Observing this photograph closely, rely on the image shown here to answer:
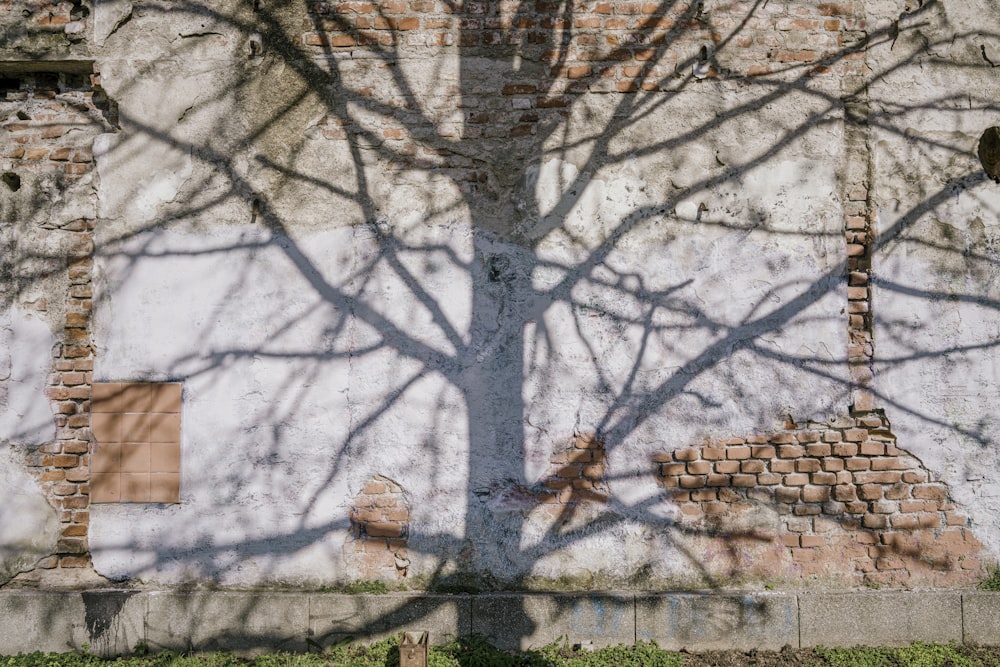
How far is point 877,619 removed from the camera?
3.51 metres

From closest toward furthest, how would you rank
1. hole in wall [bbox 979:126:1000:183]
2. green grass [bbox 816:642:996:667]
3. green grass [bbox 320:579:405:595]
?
1. green grass [bbox 816:642:996:667]
2. green grass [bbox 320:579:405:595]
3. hole in wall [bbox 979:126:1000:183]

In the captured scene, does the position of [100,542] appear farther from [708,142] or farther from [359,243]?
[708,142]

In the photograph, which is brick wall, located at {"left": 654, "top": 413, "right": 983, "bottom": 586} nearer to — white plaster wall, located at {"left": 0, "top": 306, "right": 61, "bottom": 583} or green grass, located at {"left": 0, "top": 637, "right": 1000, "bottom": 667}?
green grass, located at {"left": 0, "top": 637, "right": 1000, "bottom": 667}

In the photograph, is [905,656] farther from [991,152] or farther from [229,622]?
[229,622]

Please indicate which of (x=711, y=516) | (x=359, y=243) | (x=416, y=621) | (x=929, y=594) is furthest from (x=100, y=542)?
(x=929, y=594)

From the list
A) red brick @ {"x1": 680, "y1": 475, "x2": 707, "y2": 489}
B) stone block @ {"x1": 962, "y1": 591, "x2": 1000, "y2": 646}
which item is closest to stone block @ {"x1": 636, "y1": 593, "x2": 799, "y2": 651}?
red brick @ {"x1": 680, "y1": 475, "x2": 707, "y2": 489}

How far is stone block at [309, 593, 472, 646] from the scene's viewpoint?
3500 millimetres

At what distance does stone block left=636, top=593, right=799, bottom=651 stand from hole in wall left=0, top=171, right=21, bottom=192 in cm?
433

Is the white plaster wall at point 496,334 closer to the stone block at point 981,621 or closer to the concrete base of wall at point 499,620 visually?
the concrete base of wall at point 499,620

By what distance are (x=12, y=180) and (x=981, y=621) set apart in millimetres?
6108

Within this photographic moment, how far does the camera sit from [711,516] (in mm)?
3648

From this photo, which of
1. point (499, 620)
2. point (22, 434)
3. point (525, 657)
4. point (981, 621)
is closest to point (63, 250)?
point (22, 434)

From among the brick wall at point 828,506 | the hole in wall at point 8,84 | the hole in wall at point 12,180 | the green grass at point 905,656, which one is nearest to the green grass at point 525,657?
the green grass at point 905,656

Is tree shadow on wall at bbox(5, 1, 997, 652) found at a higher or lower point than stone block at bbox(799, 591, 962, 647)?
higher
